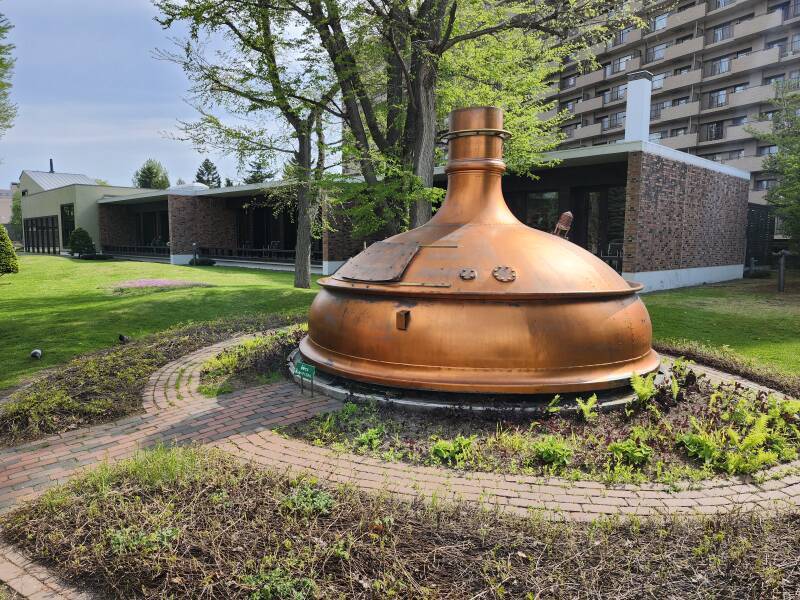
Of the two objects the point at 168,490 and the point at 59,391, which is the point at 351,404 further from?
the point at 59,391

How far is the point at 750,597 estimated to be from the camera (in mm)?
2711

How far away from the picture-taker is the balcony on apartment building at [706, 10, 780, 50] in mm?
35562

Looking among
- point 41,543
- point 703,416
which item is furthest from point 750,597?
point 41,543

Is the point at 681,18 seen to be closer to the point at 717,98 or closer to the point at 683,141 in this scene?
the point at 717,98

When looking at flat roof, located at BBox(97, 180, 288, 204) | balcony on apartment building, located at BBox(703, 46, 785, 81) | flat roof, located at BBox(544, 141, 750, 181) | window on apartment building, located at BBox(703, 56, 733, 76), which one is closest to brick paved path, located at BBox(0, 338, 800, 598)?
flat roof, located at BBox(544, 141, 750, 181)

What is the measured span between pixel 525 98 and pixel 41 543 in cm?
1425

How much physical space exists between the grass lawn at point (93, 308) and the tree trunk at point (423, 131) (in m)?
4.22

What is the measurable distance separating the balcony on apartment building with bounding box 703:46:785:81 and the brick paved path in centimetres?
4216

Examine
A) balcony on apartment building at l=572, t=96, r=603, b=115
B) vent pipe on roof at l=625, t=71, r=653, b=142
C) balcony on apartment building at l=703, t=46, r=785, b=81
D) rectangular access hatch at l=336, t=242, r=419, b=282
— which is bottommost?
rectangular access hatch at l=336, t=242, r=419, b=282

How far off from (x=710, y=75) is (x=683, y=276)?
30159 millimetres

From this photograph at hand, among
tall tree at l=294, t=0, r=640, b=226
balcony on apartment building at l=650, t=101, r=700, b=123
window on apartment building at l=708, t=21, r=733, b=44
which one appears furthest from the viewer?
balcony on apartment building at l=650, t=101, r=700, b=123

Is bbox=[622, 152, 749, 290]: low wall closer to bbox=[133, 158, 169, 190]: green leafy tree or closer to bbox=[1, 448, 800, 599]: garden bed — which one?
bbox=[1, 448, 800, 599]: garden bed

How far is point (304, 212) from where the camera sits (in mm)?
17141

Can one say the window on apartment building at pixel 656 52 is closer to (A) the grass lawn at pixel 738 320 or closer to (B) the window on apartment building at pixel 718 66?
(B) the window on apartment building at pixel 718 66
